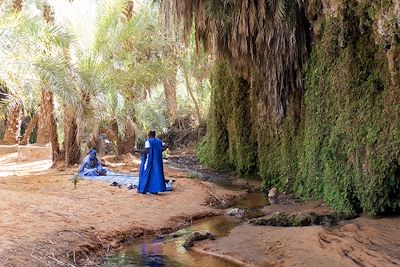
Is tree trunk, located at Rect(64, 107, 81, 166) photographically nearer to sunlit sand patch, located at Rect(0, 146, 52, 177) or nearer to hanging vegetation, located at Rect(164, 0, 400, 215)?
sunlit sand patch, located at Rect(0, 146, 52, 177)

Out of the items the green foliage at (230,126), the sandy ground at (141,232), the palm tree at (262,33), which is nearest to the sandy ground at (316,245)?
the sandy ground at (141,232)

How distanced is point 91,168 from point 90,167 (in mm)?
61

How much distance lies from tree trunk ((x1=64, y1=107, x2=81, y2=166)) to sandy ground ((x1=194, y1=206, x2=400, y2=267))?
10335 millimetres

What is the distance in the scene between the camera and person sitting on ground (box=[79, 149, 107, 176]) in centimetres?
1518

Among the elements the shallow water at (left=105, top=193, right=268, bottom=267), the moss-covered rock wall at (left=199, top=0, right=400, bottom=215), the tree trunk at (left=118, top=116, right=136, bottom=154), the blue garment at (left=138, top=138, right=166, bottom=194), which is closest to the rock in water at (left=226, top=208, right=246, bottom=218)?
Result: the shallow water at (left=105, top=193, right=268, bottom=267)

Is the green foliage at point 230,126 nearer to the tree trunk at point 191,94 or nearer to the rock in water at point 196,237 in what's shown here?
the tree trunk at point 191,94

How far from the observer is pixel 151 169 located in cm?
1301

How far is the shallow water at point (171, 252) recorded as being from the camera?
24.9 ft

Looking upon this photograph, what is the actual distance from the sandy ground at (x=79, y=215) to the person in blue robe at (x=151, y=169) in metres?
0.28

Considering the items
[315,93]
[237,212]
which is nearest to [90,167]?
[237,212]

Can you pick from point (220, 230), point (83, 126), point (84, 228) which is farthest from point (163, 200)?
point (83, 126)

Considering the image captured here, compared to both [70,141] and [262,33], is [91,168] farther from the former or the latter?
[262,33]

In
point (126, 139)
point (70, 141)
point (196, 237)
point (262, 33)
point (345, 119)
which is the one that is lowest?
point (196, 237)

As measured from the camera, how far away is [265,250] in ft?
26.5
